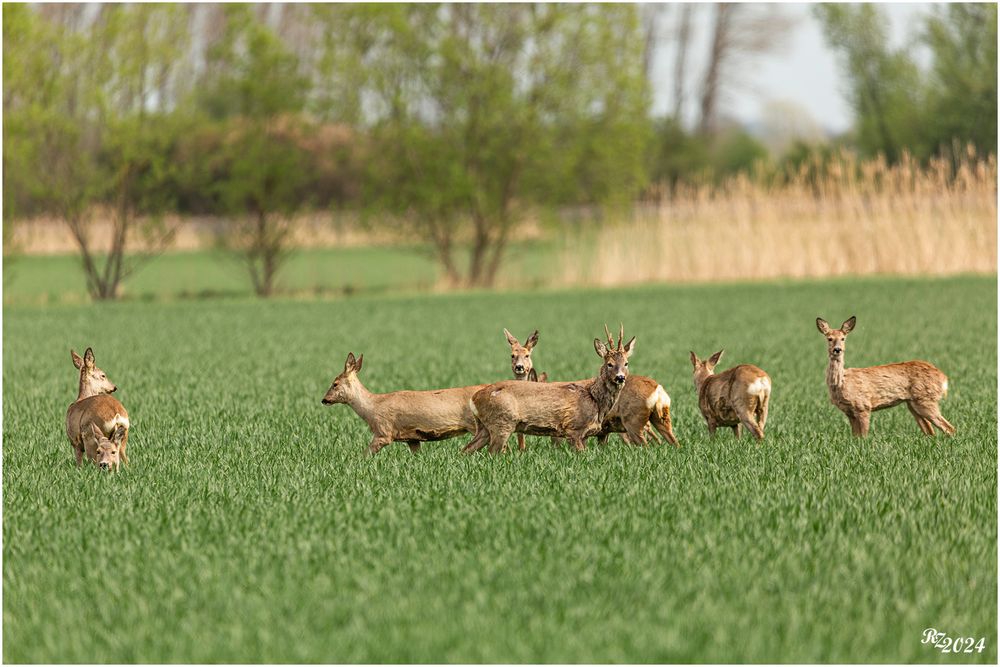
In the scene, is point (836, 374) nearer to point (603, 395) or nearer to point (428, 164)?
point (603, 395)

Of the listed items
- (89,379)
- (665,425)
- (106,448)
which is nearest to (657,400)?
(665,425)

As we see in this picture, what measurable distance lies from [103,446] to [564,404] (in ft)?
8.43

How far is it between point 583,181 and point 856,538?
22.0 meters

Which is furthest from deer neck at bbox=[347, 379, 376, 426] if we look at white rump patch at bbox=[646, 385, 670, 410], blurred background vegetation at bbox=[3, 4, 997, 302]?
blurred background vegetation at bbox=[3, 4, 997, 302]

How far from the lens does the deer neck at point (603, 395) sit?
24.6 ft

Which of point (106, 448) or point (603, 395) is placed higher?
point (603, 395)

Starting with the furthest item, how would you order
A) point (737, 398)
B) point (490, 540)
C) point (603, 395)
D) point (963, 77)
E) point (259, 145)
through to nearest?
point (963, 77), point (259, 145), point (737, 398), point (603, 395), point (490, 540)

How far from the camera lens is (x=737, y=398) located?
7.62 metres

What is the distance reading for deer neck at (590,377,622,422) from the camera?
7.50 meters

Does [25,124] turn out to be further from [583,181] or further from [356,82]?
[583,181]

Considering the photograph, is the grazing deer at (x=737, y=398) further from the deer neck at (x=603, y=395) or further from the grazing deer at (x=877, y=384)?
the deer neck at (x=603, y=395)

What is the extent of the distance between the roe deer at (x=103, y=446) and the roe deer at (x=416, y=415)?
47.9 inches

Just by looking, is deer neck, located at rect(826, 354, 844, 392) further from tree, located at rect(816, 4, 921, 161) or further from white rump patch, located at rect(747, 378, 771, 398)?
tree, located at rect(816, 4, 921, 161)

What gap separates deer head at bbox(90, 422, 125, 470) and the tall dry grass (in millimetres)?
18423
